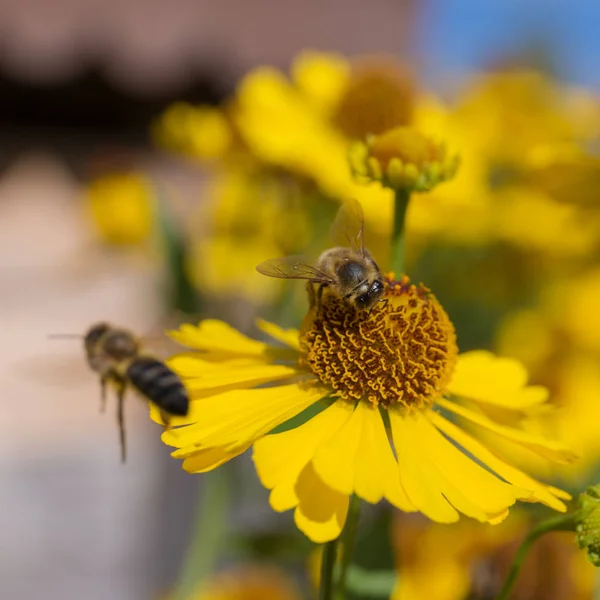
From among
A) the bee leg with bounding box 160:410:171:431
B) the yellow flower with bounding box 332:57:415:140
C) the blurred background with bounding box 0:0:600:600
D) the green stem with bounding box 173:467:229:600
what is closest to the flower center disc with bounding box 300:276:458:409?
the bee leg with bounding box 160:410:171:431

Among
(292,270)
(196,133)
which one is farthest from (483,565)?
(196,133)

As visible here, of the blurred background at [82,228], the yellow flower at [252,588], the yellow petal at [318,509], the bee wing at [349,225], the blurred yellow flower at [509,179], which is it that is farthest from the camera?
the blurred background at [82,228]

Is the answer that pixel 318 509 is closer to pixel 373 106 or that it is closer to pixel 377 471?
pixel 377 471

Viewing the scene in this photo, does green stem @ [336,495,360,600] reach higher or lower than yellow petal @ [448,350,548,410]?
lower

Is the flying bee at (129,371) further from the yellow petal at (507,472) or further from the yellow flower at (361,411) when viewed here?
the yellow petal at (507,472)

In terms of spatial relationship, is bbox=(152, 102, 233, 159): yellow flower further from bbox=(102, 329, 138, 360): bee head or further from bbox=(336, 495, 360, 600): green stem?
bbox=(336, 495, 360, 600): green stem

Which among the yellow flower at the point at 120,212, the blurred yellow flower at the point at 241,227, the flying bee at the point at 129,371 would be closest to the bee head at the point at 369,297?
the flying bee at the point at 129,371

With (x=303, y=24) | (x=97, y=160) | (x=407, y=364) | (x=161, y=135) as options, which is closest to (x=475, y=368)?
(x=407, y=364)
